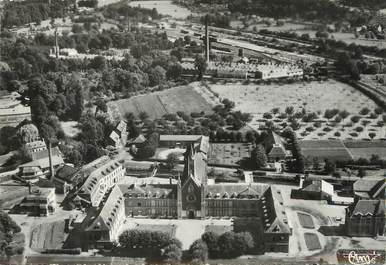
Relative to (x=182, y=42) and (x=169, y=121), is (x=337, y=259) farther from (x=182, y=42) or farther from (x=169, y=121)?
(x=182, y=42)

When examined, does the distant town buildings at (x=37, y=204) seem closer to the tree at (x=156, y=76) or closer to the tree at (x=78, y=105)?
the tree at (x=78, y=105)

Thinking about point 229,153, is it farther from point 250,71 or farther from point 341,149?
point 250,71

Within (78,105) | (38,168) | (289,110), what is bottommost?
(38,168)

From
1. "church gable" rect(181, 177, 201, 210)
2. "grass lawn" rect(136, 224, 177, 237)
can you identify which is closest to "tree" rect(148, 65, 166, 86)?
"church gable" rect(181, 177, 201, 210)

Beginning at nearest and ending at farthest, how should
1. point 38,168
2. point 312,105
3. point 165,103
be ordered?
1. point 38,168
2. point 312,105
3. point 165,103

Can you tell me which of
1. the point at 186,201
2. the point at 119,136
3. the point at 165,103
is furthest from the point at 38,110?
the point at 186,201

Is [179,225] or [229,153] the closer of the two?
[179,225]

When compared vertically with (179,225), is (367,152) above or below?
above

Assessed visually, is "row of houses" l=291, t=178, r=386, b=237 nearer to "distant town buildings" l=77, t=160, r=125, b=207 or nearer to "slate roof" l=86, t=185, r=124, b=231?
"slate roof" l=86, t=185, r=124, b=231
